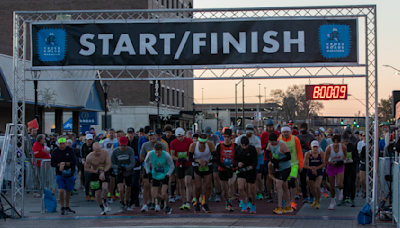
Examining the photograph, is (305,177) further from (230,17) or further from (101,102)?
(101,102)

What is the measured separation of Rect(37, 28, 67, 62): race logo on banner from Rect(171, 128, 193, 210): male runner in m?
3.52

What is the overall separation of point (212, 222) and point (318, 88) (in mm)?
26942

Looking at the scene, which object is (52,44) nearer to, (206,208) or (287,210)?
(206,208)

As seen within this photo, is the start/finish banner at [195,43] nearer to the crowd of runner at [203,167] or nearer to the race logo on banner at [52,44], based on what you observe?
the race logo on banner at [52,44]

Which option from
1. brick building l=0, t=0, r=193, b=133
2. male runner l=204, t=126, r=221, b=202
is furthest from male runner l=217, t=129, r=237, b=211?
brick building l=0, t=0, r=193, b=133

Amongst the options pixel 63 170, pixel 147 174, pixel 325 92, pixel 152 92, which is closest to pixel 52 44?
pixel 63 170

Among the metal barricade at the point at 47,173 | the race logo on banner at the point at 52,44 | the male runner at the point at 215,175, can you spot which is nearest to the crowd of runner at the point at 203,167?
the male runner at the point at 215,175

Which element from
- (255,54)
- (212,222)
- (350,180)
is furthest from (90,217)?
(350,180)

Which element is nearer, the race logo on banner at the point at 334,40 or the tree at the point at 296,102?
the race logo on banner at the point at 334,40

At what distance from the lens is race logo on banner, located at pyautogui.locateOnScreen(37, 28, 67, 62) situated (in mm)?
11297

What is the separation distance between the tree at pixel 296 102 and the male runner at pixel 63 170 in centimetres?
8988

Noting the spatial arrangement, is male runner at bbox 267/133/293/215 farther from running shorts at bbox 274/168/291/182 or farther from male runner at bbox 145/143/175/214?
male runner at bbox 145/143/175/214

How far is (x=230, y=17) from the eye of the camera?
10906mm

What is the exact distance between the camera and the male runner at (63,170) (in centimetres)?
1089
